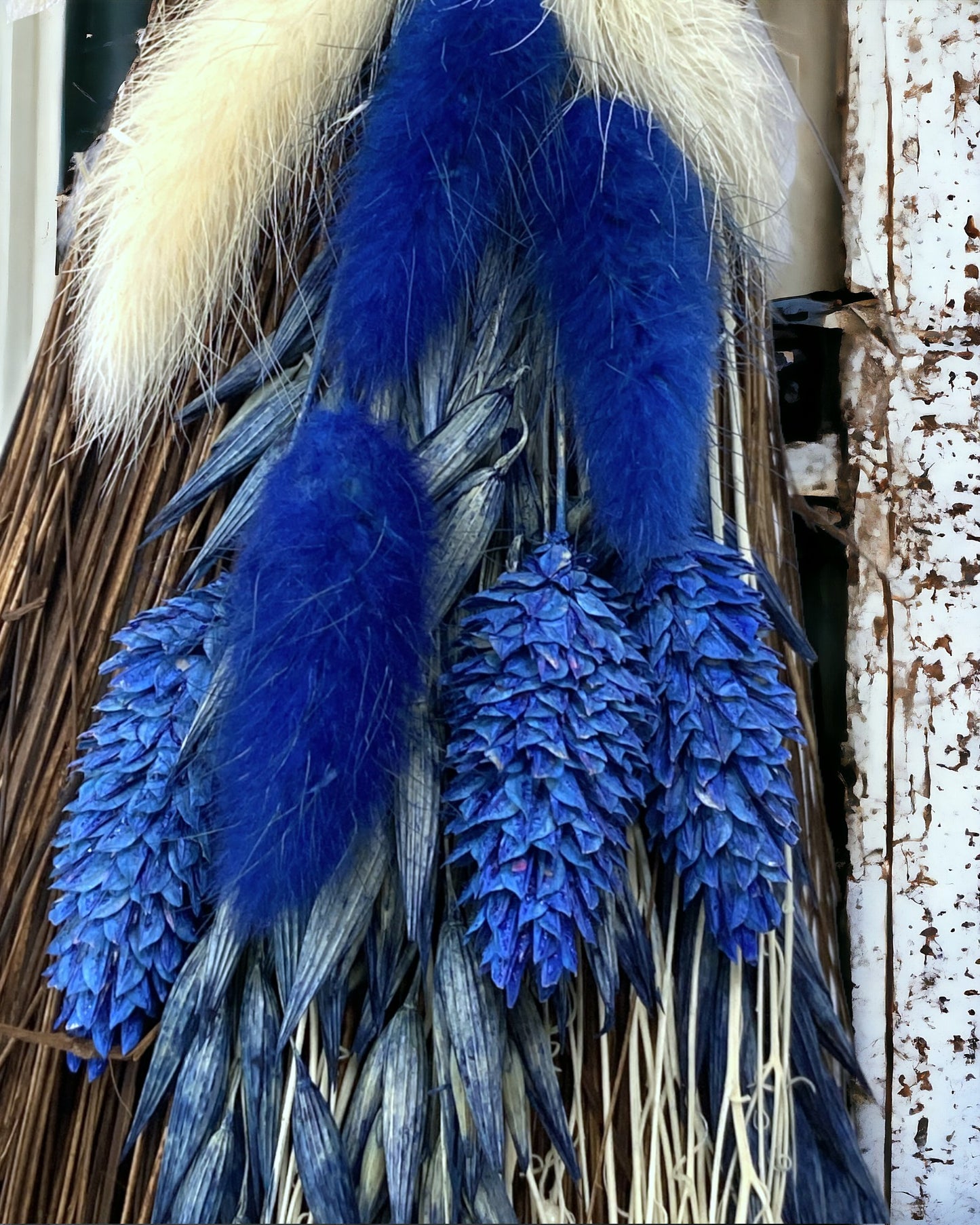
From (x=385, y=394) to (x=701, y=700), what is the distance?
205 mm

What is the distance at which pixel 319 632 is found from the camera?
13.8 inches

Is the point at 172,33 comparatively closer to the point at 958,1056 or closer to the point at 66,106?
the point at 66,106

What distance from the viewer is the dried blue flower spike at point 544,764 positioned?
1.14 ft

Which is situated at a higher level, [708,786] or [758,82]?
[758,82]

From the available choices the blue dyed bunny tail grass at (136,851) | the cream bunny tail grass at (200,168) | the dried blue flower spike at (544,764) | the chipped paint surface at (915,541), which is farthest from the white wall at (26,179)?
the chipped paint surface at (915,541)

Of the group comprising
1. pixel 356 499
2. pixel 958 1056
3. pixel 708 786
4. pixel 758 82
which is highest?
pixel 758 82

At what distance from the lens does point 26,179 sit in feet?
1.77

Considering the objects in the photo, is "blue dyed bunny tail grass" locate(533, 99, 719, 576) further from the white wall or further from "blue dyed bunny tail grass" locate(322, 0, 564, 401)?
the white wall

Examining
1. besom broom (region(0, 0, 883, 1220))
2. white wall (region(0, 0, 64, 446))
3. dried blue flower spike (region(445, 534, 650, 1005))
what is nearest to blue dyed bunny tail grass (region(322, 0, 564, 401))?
besom broom (region(0, 0, 883, 1220))

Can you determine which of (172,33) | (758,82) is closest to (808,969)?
(758,82)

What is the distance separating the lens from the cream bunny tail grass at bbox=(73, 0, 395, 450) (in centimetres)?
43

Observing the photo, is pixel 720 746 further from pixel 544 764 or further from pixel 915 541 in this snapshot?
pixel 915 541

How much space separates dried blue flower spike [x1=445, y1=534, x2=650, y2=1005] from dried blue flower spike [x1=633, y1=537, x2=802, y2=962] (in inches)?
0.6

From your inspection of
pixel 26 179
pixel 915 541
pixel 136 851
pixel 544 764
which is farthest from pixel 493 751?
pixel 26 179
